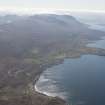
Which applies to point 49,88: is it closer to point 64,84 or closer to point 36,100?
point 64,84

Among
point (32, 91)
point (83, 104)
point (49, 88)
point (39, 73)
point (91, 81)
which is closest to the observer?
point (83, 104)

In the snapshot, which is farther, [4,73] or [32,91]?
[4,73]

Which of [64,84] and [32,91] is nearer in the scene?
[32,91]

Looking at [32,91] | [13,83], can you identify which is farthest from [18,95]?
[13,83]

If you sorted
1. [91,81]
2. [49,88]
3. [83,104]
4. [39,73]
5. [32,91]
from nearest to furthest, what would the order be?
[83,104] → [32,91] → [49,88] → [91,81] → [39,73]

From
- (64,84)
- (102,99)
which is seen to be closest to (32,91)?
(64,84)

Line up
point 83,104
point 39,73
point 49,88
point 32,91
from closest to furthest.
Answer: point 83,104
point 32,91
point 49,88
point 39,73

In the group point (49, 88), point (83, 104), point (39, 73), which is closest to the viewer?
point (83, 104)

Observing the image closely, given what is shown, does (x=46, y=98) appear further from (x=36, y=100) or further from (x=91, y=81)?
(x=91, y=81)
